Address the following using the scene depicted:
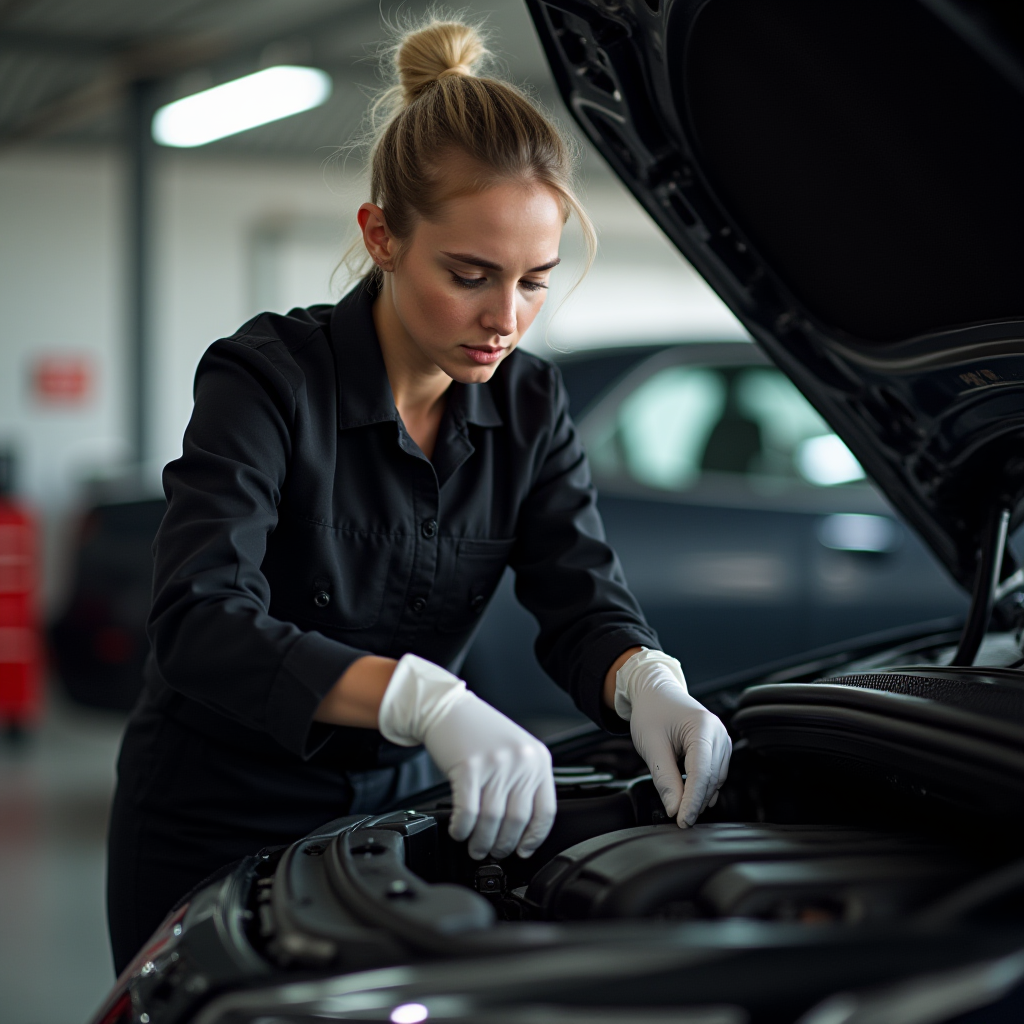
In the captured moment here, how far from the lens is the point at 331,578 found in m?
1.37

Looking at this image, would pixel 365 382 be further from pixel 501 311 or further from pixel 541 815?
pixel 541 815

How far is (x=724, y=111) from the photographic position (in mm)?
1369

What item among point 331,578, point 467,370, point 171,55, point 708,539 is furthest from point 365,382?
point 171,55

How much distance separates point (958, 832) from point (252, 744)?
0.80m

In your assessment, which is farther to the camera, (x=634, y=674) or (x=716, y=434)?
(x=716, y=434)

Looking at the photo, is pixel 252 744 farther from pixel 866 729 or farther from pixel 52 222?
pixel 52 222

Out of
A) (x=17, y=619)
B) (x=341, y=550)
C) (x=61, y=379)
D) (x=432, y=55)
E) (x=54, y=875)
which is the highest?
(x=61, y=379)

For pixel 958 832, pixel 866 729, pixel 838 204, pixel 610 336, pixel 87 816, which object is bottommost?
pixel 87 816

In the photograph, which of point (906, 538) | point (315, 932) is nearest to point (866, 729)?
point (315, 932)

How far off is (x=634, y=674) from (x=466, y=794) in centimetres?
36

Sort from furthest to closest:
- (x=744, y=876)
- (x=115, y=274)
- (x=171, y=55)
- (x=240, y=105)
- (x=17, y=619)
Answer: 1. (x=115, y=274)
2. (x=240, y=105)
3. (x=171, y=55)
4. (x=17, y=619)
5. (x=744, y=876)

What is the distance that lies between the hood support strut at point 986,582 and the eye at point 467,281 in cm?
78

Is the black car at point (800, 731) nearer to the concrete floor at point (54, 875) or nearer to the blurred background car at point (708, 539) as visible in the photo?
the blurred background car at point (708, 539)

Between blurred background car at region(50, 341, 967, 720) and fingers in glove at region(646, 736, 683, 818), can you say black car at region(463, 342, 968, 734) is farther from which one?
fingers in glove at region(646, 736, 683, 818)
